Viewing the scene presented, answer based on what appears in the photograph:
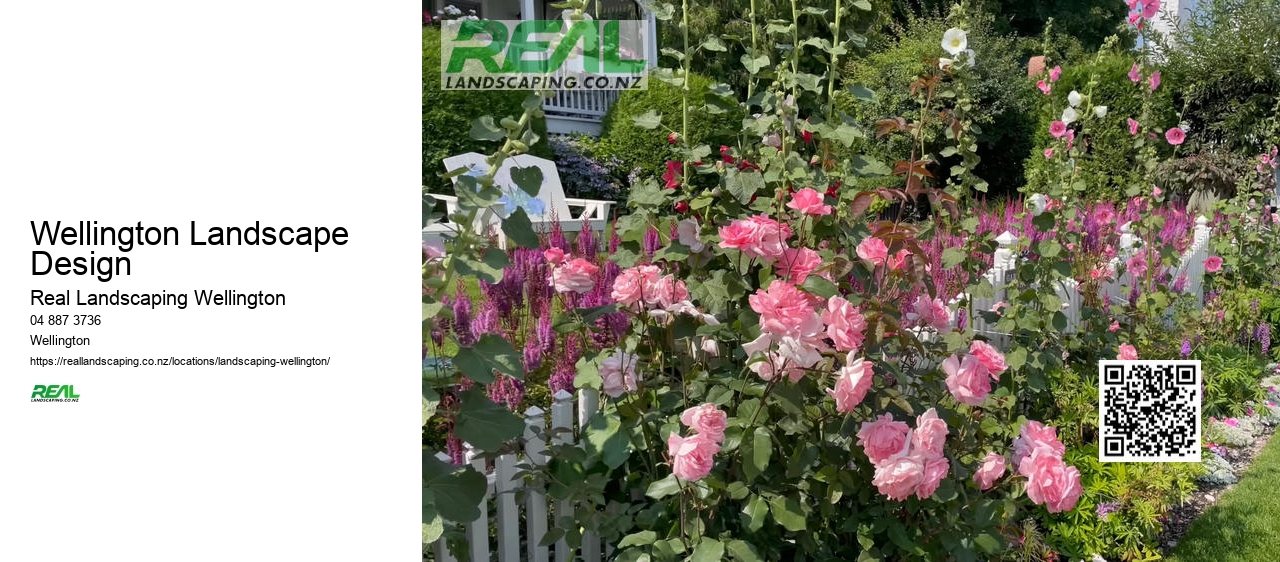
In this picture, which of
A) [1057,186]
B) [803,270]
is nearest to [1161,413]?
[1057,186]

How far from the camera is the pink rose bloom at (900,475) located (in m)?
1.41

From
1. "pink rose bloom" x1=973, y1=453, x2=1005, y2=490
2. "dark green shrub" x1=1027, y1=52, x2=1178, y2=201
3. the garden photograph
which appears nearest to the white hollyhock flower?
the garden photograph

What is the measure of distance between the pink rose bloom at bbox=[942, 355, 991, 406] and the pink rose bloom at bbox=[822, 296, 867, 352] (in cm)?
27

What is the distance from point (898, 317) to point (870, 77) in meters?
Answer: 10.1

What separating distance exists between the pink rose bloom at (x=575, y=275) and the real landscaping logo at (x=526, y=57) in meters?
7.15

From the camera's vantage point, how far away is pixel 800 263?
5.23 feet

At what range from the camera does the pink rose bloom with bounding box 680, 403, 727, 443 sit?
4.53 feet

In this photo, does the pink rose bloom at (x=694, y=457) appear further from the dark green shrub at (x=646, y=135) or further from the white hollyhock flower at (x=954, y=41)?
the dark green shrub at (x=646, y=135)

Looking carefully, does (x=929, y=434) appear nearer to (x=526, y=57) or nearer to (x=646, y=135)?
(x=646, y=135)

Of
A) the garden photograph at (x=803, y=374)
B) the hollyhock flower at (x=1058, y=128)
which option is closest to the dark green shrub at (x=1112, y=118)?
the garden photograph at (x=803, y=374)

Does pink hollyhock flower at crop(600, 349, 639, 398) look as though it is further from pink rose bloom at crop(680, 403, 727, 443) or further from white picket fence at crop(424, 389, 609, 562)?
pink rose bloom at crop(680, 403, 727, 443)

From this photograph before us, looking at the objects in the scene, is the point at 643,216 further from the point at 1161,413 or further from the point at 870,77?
the point at 870,77

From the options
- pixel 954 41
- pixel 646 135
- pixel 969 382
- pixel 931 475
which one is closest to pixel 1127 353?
pixel 954 41

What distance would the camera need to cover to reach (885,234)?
173 cm
